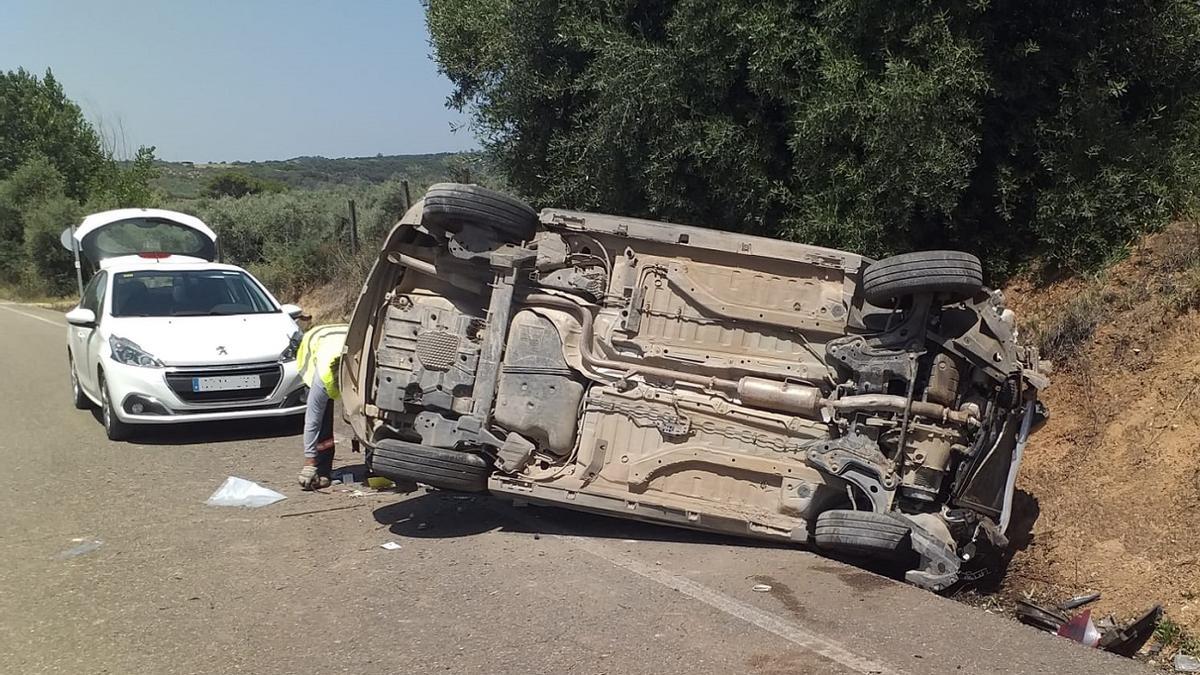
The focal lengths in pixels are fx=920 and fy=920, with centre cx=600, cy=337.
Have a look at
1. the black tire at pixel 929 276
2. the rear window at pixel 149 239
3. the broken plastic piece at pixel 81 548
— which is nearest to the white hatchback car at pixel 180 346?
the broken plastic piece at pixel 81 548

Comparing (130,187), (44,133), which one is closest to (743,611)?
(130,187)

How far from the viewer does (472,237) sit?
5887mm

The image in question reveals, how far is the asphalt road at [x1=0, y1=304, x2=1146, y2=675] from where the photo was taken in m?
3.97

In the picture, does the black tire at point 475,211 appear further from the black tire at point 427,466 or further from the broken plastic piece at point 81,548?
the broken plastic piece at point 81,548

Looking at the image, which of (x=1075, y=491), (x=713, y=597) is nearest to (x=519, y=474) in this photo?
(x=713, y=597)

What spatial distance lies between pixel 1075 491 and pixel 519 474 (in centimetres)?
344

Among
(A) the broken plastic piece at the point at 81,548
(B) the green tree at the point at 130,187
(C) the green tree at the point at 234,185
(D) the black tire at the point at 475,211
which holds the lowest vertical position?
(A) the broken plastic piece at the point at 81,548

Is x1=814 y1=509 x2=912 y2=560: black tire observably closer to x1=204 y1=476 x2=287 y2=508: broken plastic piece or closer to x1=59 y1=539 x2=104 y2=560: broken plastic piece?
x1=204 y1=476 x2=287 y2=508: broken plastic piece

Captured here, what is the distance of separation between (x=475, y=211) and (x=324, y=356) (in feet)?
5.58

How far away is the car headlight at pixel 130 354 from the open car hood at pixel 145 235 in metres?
4.46

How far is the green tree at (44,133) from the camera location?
39125 mm

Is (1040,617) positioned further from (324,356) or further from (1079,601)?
(324,356)

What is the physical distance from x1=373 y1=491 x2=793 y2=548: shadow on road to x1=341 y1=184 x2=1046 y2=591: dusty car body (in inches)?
12.6

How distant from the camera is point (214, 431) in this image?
28.3ft
